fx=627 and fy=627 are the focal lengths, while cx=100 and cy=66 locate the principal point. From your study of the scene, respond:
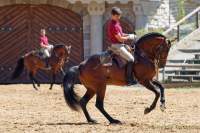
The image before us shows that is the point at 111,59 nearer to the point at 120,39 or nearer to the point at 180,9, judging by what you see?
the point at 120,39

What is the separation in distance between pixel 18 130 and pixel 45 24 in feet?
58.0

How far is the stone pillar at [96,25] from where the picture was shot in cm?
2717

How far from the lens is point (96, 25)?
89.6 ft

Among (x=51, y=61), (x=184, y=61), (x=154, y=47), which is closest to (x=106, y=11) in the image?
(x=184, y=61)

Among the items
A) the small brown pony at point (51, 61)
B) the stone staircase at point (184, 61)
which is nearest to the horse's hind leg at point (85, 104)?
the small brown pony at point (51, 61)

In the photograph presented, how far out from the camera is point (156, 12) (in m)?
27.9

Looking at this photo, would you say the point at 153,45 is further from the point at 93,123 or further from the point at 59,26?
the point at 59,26

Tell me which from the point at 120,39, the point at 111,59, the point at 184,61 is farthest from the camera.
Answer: the point at 184,61

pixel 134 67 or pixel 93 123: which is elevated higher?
pixel 134 67

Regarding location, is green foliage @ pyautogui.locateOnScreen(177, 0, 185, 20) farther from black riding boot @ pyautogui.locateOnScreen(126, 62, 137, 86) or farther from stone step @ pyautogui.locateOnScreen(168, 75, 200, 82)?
black riding boot @ pyautogui.locateOnScreen(126, 62, 137, 86)

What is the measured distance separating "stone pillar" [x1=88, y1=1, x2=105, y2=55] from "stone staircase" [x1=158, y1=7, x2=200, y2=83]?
3.16 meters

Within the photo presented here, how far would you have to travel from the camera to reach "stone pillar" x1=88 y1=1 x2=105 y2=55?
27.2m

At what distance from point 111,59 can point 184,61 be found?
12.8 m

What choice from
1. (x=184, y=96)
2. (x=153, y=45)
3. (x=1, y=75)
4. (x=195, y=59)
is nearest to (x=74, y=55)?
(x=1, y=75)
